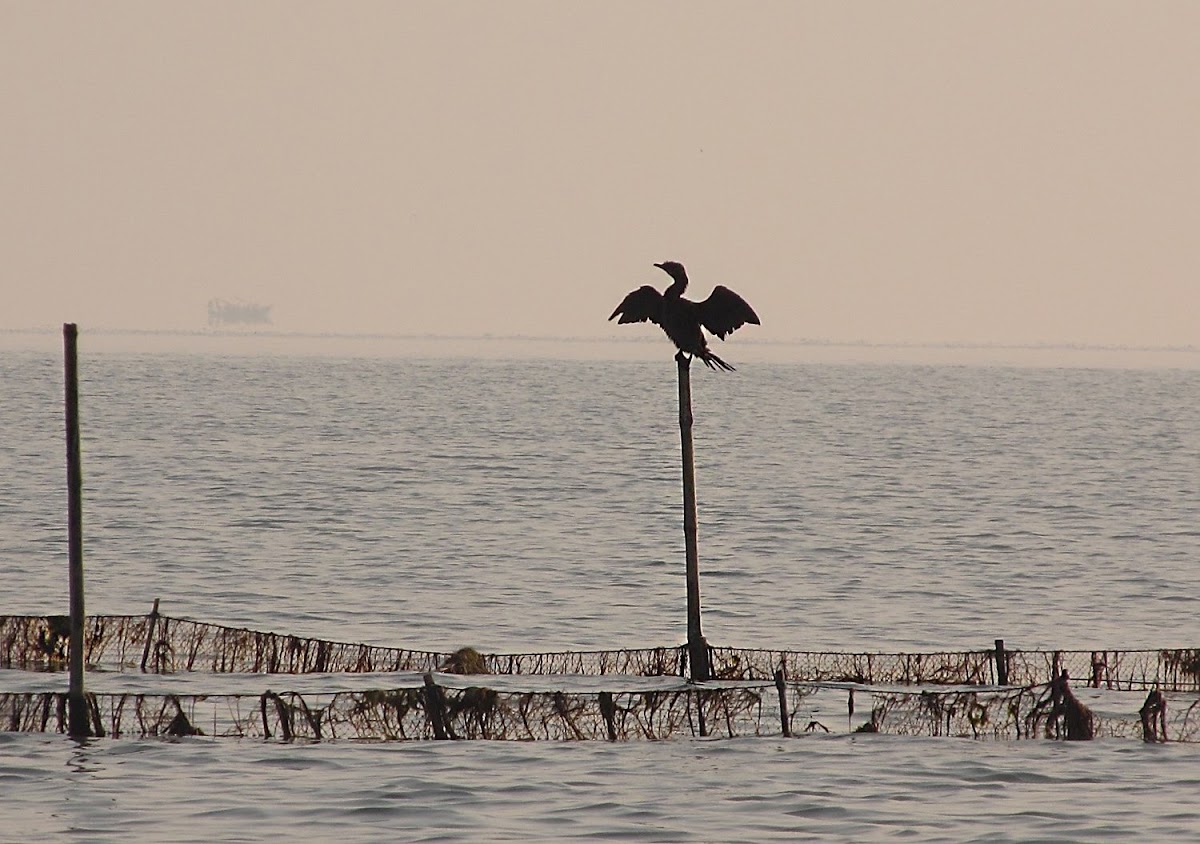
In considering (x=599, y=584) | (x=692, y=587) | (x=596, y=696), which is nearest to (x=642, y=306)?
(x=692, y=587)

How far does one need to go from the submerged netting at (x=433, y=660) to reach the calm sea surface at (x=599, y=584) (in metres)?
1.49

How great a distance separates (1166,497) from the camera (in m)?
88.3

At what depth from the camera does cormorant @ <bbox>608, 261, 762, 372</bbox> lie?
32812mm

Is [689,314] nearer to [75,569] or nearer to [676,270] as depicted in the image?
[676,270]

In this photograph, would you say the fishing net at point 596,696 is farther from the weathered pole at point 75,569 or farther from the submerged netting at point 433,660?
the weathered pole at point 75,569

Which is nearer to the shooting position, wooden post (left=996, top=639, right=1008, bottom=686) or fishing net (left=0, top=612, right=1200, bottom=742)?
fishing net (left=0, top=612, right=1200, bottom=742)

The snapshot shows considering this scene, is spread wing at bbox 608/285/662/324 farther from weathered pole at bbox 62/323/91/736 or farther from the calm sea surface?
weathered pole at bbox 62/323/91/736

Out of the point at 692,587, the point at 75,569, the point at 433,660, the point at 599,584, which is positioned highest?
the point at 75,569

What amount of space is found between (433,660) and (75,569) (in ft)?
27.5

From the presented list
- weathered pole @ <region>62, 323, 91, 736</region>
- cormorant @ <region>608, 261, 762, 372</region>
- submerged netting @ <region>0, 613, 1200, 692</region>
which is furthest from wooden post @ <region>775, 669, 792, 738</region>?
weathered pole @ <region>62, 323, 91, 736</region>

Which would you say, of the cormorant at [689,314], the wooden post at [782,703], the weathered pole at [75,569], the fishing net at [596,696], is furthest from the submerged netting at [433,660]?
the weathered pole at [75,569]

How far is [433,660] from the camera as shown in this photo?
35.1 m

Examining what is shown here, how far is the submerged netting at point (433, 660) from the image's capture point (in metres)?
34.0

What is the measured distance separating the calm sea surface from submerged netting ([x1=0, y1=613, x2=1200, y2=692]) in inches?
58.5
